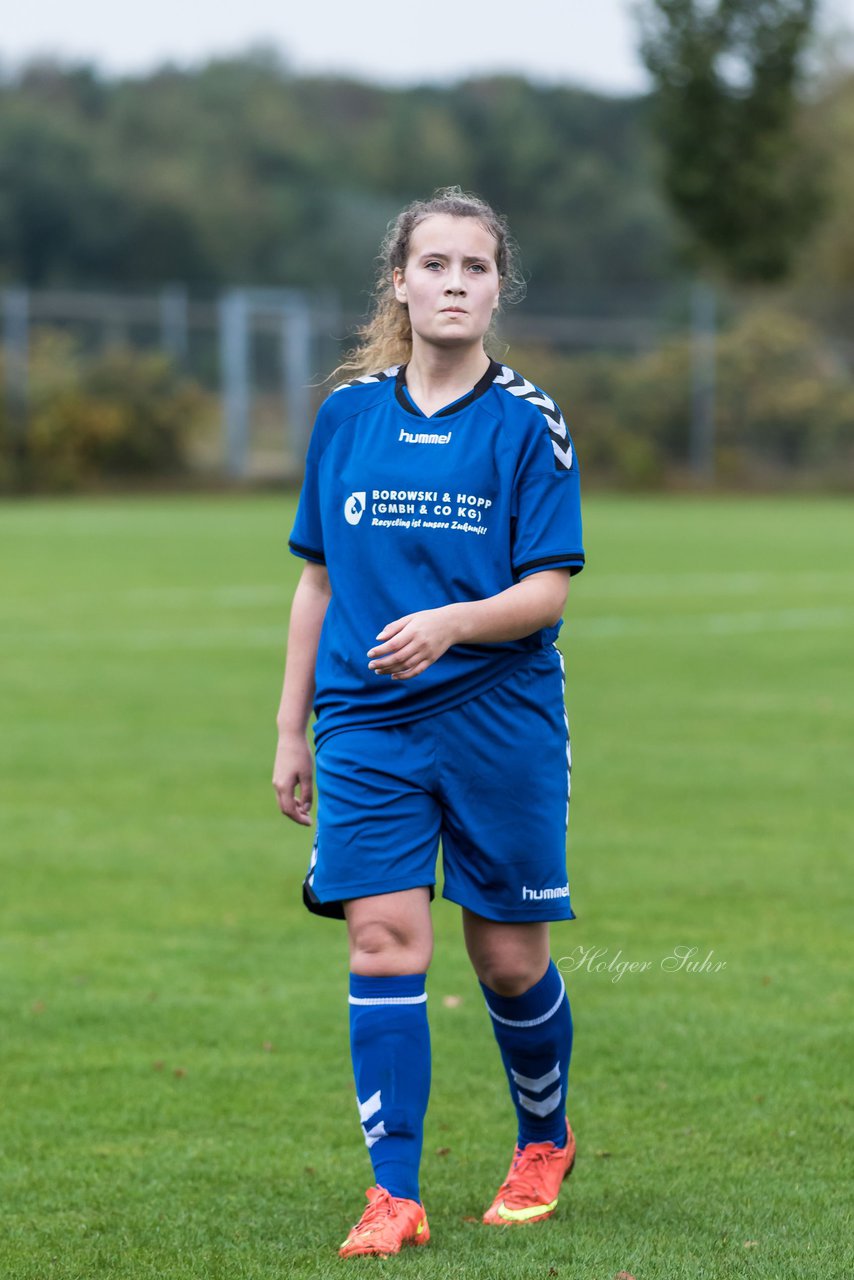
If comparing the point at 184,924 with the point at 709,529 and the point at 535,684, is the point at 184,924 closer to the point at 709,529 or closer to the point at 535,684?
the point at 535,684

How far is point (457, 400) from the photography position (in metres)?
3.92

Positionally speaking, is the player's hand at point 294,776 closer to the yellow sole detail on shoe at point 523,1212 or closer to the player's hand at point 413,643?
the player's hand at point 413,643

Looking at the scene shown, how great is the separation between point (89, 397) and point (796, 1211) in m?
40.2

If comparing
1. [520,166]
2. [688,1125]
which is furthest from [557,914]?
[520,166]

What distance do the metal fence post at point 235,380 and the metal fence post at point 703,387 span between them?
34.4ft

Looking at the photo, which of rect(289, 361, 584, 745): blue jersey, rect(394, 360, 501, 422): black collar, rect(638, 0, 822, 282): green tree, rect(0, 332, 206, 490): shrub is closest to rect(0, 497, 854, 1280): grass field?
rect(289, 361, 584, 745): blue jersey

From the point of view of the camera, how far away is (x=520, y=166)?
9138cm

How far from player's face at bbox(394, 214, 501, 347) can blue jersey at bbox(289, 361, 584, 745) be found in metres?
0.13

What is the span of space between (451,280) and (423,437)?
1.04 ft

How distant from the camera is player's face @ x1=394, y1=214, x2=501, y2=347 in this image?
12.7ft

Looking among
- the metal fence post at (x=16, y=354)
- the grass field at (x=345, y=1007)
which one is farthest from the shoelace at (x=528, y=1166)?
the metal fence post at (x=16, y=354)

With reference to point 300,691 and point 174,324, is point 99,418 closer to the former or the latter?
point 174,324

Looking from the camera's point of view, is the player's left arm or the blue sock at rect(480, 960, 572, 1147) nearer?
the player's left arm

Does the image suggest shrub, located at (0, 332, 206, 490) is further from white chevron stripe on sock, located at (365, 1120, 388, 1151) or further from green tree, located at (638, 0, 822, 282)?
white chevron stripe on sock, located at (365, 1120, 388, 1151)
